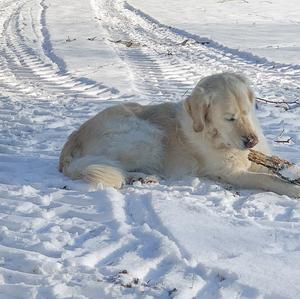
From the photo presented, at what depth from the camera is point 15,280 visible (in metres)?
3.48

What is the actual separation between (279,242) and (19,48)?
39.8 ft

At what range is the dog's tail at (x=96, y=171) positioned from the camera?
5.33m

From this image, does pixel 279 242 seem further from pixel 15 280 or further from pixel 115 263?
pixel 15 280

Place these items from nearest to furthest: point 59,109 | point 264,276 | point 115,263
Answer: point 264,276 → point 115,263 → point 59,109

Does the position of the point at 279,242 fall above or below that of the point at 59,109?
above

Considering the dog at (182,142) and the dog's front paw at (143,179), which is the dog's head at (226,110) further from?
the dog's front paw at (143,179)

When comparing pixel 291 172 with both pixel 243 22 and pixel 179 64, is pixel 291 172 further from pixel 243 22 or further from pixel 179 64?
pixel 243 22

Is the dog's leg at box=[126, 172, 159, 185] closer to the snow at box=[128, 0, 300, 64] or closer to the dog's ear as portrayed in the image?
the dog's ear

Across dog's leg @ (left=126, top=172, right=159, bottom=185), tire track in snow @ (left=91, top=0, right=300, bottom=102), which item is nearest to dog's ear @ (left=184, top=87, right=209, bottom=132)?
dog's leg @ (left=126, top=172, right=159, bottom=185)

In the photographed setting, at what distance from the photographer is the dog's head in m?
5.33

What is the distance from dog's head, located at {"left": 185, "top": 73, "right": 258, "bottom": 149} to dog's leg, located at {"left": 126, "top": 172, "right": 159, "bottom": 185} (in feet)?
1.99

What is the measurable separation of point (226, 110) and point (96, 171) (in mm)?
1271

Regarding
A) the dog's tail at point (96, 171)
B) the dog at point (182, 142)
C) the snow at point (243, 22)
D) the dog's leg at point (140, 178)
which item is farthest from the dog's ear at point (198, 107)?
the snow at point (243, 22)

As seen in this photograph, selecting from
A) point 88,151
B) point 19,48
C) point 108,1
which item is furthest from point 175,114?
point 108,1
